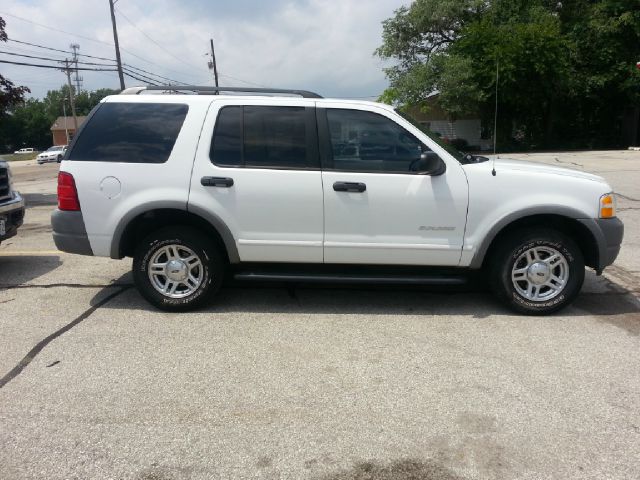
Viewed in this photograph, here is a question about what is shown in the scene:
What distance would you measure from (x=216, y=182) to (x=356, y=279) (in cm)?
150

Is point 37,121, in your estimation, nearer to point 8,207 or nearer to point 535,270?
point 8,207

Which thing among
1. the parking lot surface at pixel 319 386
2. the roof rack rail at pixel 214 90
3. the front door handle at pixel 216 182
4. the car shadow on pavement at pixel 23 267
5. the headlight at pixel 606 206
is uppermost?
the roof rack rail at pixel 214 90

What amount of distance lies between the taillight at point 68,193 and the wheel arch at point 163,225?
17.6 inches

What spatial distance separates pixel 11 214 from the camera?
6.56 metres

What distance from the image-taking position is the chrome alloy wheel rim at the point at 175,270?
4934mm

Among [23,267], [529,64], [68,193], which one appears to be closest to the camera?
[68,193]

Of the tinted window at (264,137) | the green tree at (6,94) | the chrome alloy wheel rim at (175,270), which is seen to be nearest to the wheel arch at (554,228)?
the tinted window at (264,137)

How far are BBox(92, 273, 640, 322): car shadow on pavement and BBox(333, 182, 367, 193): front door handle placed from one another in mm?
1087

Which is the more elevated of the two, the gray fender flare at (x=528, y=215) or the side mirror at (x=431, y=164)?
the side mirror at (x=431, y=164)

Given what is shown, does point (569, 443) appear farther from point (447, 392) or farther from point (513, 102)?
point (513, 102)

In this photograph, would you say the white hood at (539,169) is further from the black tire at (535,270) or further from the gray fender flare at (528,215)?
the black tire at (535,270)

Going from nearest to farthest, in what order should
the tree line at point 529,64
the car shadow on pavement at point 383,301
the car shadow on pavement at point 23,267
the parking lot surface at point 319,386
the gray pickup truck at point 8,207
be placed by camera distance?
the parking lot surface at point 319,386, the car shadow on pavement at point 383,301, the car shadow on pavement at point 23,267, the gray pickup truck at point 8,207, the tree line at point 529,64

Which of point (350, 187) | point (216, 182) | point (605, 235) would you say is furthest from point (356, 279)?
point (605, 235)

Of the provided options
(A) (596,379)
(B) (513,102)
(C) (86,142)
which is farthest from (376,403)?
(B) (513,102)
